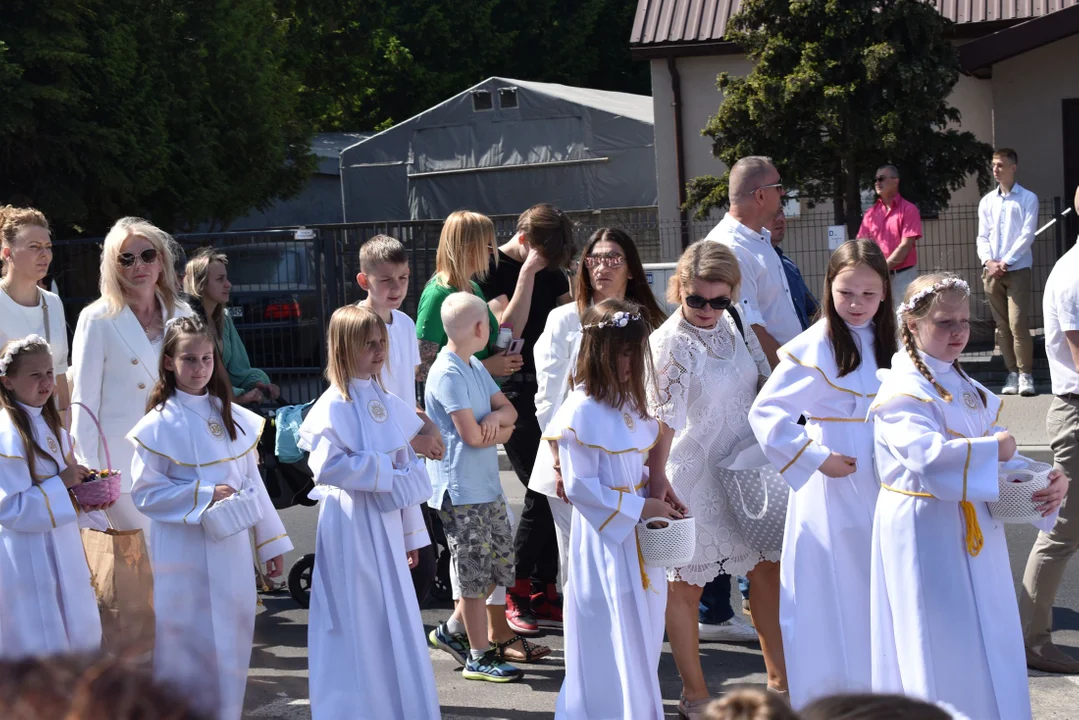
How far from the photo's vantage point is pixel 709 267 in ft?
16.8

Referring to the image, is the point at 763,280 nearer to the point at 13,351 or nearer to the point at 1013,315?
the point at 13,351

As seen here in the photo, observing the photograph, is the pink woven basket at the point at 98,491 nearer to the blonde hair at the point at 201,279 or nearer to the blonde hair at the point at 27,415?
the blonde hair at the point at 27,415

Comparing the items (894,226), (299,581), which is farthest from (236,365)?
(894,226)

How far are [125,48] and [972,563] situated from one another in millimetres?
17326

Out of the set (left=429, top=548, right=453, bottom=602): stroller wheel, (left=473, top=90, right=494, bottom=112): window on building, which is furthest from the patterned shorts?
(left=473, top=90, right=494, bottom=112): window on building

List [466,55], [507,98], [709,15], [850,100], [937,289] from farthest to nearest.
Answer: [466,55]
[507,98]
[709,15]
[850,100]
[937,289]

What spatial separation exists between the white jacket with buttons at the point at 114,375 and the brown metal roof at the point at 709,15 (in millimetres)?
12970

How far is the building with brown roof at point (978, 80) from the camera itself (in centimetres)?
1553

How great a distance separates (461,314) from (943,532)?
85.7 inches

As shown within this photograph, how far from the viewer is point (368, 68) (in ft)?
123

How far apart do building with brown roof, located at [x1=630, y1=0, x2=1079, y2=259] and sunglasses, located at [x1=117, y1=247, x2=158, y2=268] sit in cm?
1157

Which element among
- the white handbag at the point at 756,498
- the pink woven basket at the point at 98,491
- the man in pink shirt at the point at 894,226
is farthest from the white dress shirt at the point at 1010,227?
the pink woven basket at the point at 98,491

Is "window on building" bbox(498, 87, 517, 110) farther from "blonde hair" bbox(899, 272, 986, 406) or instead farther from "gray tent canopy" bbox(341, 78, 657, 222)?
"blonde hair" bbox(899, 272, 986, 406)

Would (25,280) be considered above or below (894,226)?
below
